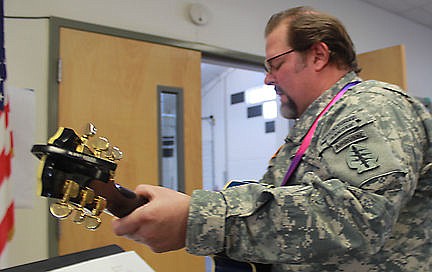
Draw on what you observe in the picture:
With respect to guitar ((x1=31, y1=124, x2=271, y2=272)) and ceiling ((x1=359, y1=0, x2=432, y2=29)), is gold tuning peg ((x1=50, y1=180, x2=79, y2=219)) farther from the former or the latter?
ceiling ((x1=359, y1=0, x2=432, y2=29))

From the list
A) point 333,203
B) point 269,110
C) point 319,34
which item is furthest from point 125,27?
point 269,110

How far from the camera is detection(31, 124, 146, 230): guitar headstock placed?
501mm

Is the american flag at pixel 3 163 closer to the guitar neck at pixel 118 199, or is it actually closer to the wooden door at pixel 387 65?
the guitar neck at pixel 118 199

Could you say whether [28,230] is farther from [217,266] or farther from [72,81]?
[217,266]

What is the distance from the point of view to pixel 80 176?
53 cm

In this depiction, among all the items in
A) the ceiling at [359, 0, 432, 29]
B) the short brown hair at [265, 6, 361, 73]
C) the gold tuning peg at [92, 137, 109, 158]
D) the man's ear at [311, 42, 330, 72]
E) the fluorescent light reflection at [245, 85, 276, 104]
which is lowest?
the gold tuning peg at [92, 137, 109, 158]

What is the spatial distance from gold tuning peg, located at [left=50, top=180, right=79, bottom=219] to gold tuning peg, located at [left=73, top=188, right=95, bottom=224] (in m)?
0.01

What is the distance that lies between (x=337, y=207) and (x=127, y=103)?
5.57ft

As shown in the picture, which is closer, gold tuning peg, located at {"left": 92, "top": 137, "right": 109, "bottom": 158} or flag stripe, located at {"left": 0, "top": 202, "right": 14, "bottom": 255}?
gold tuning peg, located at {"left": 92, "top": 137, "right": 109, "bottom": 158}

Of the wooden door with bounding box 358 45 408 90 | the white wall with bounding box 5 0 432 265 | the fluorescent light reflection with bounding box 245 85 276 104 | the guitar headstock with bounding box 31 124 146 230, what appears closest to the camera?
the guitar headstock with bounding box 31 124 146 230

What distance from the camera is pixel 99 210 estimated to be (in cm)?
55

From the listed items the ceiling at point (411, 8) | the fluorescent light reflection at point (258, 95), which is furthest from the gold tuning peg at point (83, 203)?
the fluorescent light reflection at point (258, 95)

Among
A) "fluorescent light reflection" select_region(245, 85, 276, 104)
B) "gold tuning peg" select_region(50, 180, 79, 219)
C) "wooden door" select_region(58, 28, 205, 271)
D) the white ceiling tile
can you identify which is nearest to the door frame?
"wooden door" select_region(58, 28, 205, 271)

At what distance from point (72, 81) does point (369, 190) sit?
1.69 m
